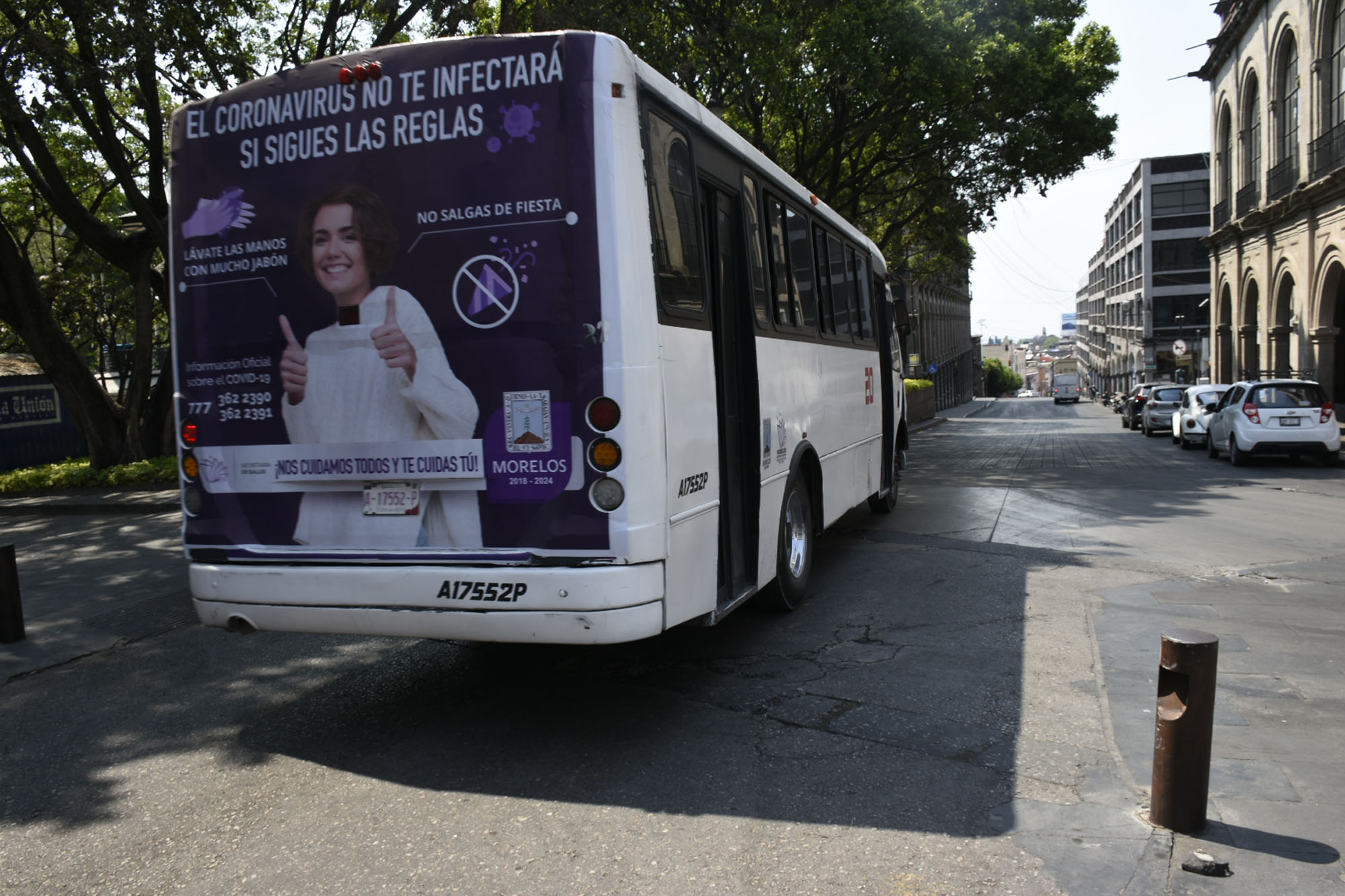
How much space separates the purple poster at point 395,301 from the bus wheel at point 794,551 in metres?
2.60

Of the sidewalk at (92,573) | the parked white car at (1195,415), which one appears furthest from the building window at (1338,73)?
the sidewalk at (92,573)

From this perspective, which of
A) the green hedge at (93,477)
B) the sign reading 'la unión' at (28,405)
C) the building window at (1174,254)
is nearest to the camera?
the green hedge at (93,477)

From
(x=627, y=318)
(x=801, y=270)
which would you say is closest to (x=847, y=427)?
(x=801, y=270)

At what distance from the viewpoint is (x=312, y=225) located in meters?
4.95

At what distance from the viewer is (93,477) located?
17.8 m

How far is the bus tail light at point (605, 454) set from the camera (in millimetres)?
4500

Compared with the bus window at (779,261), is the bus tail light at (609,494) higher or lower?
lower

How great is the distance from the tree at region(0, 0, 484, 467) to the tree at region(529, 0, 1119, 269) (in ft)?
13.1

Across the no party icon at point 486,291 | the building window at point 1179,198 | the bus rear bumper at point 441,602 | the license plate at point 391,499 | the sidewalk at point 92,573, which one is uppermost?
the building window at point 1179,198

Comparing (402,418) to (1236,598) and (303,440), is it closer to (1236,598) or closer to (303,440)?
(303,440)

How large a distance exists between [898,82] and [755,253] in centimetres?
1654

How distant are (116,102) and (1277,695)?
2164cm

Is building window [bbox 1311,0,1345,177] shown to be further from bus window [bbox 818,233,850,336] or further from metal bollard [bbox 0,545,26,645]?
metal bollard [bbox 0,545,26,645]

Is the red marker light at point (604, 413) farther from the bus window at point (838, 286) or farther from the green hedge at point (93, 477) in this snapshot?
the green hedge at point (93, 477)
